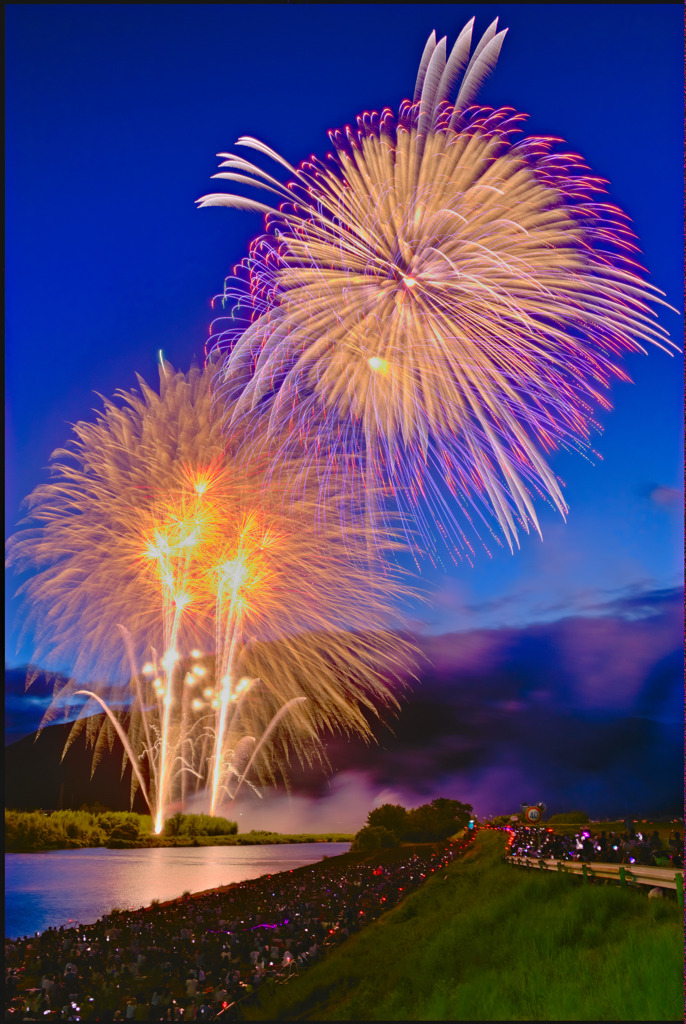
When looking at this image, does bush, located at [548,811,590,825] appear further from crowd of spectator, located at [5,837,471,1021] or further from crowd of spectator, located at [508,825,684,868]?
crowd of spectator, located at [5,837,471,1021]

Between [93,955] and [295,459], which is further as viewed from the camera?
[295,459]

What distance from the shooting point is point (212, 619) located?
10.0m

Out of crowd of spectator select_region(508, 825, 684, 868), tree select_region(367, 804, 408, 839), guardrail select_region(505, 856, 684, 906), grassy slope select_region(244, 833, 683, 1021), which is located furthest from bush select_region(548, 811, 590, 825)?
tree select_region(367, 804, 408, 839)

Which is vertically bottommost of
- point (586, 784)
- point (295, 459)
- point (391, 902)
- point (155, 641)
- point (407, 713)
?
point (391, 902)

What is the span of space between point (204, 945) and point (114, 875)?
1407 mm

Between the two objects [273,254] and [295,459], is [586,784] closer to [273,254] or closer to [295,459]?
[295,459]

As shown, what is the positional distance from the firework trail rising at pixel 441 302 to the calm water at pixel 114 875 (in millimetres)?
4387

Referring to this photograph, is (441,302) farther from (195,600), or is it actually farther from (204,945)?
(204,945)

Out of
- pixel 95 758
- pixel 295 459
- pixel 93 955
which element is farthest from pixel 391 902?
pixel 295 459

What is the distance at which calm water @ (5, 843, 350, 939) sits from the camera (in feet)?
30.0

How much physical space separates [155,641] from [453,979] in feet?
16.7

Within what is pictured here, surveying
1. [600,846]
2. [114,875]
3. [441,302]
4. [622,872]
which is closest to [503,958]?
[622,872]

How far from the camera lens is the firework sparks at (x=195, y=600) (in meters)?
9.70

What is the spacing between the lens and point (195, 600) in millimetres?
10047
